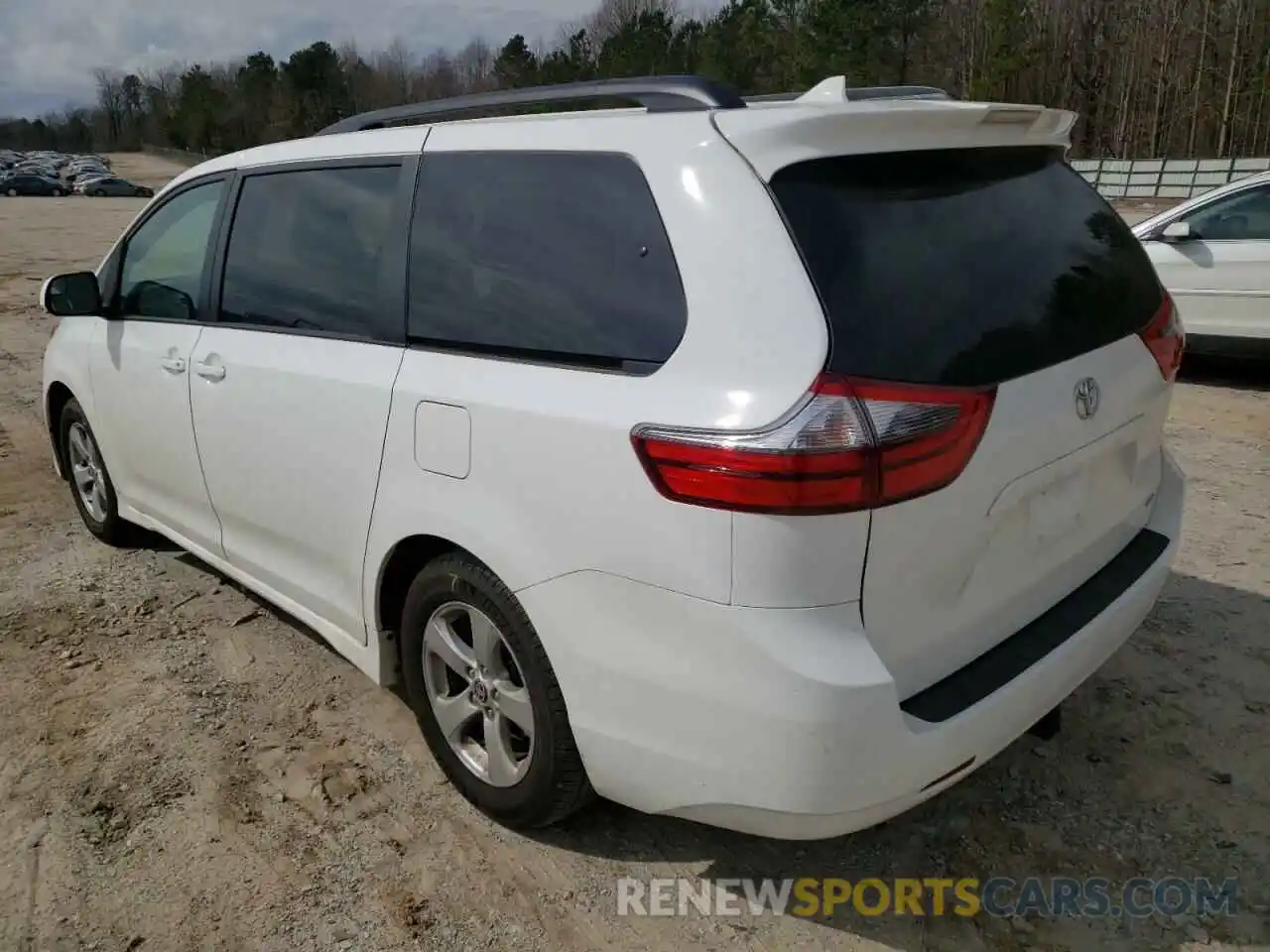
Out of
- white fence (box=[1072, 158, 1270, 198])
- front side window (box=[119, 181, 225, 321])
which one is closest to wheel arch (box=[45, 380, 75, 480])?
front side window (box=[119, 181, 225, 321])

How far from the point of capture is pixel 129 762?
3.15 m

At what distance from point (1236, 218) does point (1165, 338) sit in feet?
19.1

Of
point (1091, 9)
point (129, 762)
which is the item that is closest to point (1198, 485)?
point (129, 762)

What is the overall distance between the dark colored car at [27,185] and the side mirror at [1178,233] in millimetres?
61882

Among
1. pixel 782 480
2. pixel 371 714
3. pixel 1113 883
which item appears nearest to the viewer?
pixel 782 480

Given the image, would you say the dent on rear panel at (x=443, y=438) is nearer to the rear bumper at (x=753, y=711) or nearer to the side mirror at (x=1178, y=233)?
the rear bumper at (x=753, y=711)

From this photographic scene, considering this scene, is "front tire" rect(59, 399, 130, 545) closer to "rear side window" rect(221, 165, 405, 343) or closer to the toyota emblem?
"rear side window" rect(221, 165, 405, 343)

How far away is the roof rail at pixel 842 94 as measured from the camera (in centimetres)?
245

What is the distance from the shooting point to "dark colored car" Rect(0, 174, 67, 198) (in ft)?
182

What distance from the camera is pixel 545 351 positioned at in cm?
241

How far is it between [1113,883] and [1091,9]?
202 ft

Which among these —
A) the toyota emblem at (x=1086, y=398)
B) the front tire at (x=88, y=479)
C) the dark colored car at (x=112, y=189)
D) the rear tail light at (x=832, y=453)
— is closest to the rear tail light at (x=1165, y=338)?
the toyota emblem at (x=1086, y=398)

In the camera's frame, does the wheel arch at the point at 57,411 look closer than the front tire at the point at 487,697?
No

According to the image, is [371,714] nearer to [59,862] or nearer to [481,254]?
[59,862]
